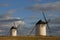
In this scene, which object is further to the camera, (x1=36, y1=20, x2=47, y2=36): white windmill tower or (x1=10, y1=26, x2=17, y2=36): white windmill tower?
(x1=10, y1=26, x2=17, y2=36): white windmill tower

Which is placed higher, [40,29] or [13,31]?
[40,29]

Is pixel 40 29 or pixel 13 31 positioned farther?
pixel 13 31

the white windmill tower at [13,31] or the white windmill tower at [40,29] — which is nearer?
the white windmill tower at [40,29]

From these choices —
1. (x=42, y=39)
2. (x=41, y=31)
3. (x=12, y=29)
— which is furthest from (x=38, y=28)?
(x=12, y=29)

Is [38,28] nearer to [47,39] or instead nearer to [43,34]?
[43,34]

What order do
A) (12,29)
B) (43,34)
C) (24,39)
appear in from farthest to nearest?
1. (12,29)
2. (43,34)
3. (24,39)

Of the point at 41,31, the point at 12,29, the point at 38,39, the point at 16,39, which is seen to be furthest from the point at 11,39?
the point at 12,29

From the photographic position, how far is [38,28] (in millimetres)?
46188

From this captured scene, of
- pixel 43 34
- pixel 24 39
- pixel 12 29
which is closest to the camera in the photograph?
pixel 24 39

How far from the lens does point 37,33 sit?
152 feet

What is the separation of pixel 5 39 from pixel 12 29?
33340 mm

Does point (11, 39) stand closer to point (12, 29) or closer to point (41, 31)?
point (41, 31)

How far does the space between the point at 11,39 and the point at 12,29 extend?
33103 millimetres

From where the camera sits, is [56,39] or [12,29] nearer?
[56,39]
